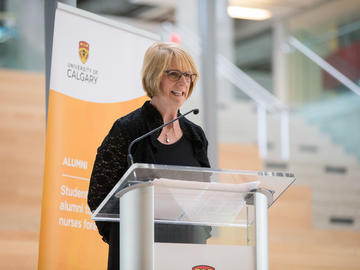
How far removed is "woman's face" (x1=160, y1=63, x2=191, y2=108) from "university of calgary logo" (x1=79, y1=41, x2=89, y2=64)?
2.29 ft

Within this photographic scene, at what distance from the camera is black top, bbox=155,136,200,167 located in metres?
2.02

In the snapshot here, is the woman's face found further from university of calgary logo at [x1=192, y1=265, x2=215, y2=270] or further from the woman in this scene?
university of calgary logo at [x1=192, y1=265, x2=215, y2=270]

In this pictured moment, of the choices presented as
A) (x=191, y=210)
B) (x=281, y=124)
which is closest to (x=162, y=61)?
(x=191, y=210)

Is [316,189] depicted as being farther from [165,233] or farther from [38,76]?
[165,233]

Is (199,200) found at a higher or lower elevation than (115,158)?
lower

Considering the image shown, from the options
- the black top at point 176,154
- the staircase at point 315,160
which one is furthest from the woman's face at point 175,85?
the staircase at point 315,160

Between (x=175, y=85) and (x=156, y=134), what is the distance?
16 centimetres

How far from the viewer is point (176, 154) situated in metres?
2.04

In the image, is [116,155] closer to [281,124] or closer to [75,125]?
[75,125]

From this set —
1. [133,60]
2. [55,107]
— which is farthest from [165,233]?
[133,60]

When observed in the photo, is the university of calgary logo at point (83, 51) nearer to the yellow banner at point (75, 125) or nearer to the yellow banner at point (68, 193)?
the yellow banner at point (75, 125)

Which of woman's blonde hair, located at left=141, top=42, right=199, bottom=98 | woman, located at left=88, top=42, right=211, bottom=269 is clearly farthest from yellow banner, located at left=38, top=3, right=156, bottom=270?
woman's blonde hair, located at left=141, top=42, right=199, bottom=98

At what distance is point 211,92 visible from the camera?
498 cm

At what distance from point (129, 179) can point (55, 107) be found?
3.59ft
